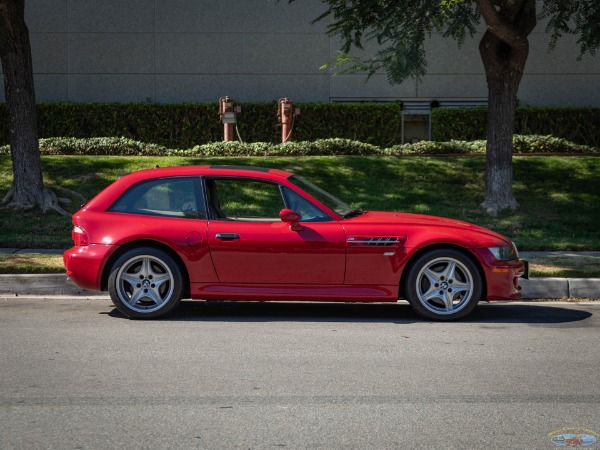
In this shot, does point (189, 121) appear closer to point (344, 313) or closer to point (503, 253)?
point (344, 313)

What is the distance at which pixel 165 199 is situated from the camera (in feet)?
30.0

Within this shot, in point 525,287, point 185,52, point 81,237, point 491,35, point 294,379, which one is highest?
point 185,52

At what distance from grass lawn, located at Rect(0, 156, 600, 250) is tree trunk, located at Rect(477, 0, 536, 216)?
1.27 ft

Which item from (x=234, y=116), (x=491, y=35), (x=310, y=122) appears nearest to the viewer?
(x=491, y=35)

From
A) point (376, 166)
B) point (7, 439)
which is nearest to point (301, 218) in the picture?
point (7, 439)

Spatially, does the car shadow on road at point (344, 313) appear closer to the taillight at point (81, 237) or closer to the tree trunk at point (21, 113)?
the taillight at point (81, 237)

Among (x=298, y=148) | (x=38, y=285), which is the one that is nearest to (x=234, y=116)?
(x=298, y=148)

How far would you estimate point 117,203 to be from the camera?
9109 millimetres

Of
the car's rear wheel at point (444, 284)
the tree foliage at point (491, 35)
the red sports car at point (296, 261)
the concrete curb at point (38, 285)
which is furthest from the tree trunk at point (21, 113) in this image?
the car's rear wheel at point (444, 284)

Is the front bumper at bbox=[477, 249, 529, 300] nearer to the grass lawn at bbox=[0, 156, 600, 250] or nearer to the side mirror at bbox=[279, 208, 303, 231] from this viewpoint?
the side mirror at bbox=[279, 208, 303, 231]

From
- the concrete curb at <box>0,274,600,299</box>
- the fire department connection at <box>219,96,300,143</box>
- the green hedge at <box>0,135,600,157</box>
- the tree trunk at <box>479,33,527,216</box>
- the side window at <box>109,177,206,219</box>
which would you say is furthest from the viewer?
the fire department connection at <box>219,96,300,143</box>

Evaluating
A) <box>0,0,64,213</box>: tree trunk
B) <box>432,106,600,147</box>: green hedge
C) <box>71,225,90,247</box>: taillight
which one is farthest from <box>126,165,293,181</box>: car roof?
<box>432,106,600,147</box>: green hedge

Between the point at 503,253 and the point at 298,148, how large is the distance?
33.1 feet

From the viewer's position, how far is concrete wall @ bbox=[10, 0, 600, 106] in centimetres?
2316
